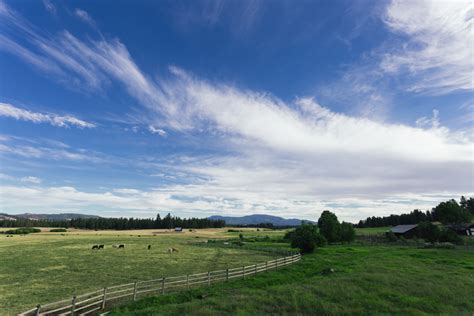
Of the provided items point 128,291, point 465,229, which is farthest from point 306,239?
point 465,229

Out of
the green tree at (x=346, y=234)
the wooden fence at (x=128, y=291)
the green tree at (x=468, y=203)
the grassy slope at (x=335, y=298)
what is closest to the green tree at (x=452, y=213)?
the green tree at (x=346, y=234)

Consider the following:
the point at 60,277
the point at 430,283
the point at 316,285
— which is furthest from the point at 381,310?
the point at 60,277

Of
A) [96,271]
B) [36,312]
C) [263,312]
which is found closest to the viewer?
[36,312]

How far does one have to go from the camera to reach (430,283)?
23719 millimetres

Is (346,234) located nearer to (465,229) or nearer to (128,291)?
(465,229)

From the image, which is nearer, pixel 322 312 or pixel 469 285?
pixel 322 312

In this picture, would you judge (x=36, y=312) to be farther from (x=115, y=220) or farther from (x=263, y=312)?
(x=115, y=220)

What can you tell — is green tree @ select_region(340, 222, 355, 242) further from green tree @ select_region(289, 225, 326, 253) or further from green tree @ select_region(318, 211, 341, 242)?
green tree @ select_region(289, 225, 326, 253)

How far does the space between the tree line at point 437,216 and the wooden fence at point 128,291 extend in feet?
297

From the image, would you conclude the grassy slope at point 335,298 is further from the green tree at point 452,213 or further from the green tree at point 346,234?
the green tree at point 452,213

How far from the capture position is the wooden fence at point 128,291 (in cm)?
1684

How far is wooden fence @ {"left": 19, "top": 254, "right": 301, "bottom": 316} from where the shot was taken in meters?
16.8

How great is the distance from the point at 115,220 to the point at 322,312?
200243 mm

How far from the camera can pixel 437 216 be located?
11975 centimetres
